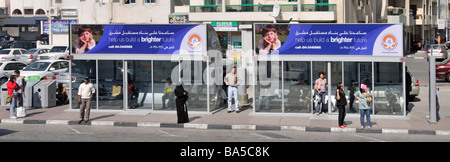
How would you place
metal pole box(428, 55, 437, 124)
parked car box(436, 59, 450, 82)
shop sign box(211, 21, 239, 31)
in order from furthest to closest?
shop sign box(211, 21, 239, 31), parked car box(436, 59, 450, 82), metal pole box(428, 55, 437, 124)

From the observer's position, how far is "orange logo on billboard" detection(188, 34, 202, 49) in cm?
2048

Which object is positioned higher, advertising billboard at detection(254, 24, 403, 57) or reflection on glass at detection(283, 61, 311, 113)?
advertising billboard at detection(254, 24, 403, 57)

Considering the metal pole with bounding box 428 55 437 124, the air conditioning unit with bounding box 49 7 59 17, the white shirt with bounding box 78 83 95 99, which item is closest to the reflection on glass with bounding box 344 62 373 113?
the metal pole with bounding box 428 55 437 124

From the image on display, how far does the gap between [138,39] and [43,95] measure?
453 cm

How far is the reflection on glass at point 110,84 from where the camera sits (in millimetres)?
21422

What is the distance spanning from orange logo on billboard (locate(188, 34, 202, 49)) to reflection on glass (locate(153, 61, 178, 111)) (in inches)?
43.9

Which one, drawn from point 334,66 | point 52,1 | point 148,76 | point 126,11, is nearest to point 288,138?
point 334,66

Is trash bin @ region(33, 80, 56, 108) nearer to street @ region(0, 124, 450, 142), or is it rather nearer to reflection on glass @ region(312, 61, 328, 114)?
street @ region(0, 124, 450, 142)

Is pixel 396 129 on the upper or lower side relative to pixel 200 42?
lower

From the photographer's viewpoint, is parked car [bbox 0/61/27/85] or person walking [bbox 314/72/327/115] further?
parked car [bbox 0/61/27/85]

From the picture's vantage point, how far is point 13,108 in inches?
787

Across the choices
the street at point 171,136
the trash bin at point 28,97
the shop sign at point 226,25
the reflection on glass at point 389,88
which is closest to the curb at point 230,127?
the street at point 171,136
